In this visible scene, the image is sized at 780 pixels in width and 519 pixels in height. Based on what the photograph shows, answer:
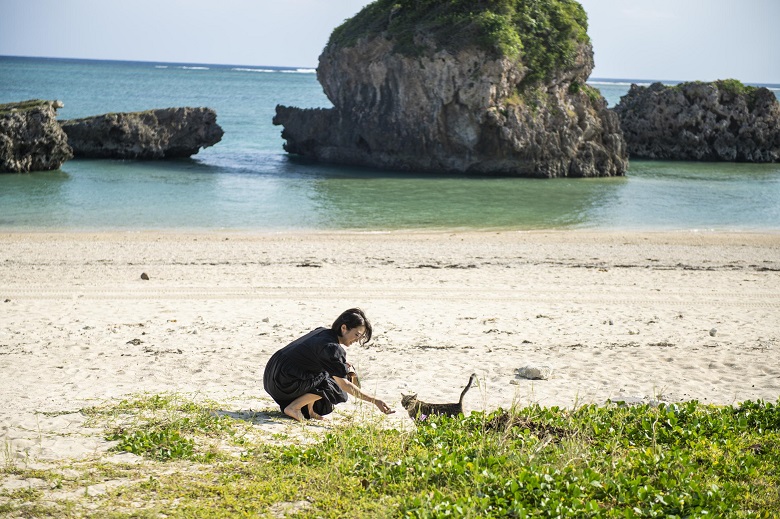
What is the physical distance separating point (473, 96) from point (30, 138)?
19.3m

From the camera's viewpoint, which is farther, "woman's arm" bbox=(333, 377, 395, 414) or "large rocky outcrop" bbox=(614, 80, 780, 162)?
"large rocky outcrop" bbox=(614, 80, 780, 162)

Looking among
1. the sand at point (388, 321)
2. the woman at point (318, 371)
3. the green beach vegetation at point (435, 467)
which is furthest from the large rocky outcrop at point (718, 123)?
the woman at point (318, 371)

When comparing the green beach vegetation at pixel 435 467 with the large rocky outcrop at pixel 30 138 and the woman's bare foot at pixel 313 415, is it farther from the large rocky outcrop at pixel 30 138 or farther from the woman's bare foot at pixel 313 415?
the large rocky outcrop at pixel 30 138

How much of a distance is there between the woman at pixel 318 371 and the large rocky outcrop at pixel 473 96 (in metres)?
28.9

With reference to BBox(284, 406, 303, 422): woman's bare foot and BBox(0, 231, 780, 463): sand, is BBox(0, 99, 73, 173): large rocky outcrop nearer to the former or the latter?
BBox(0, 231, 780, 463): sand

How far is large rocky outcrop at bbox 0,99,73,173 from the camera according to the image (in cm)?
3309

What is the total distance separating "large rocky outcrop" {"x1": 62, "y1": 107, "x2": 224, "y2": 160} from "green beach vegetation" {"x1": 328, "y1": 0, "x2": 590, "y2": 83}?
9.52 metres

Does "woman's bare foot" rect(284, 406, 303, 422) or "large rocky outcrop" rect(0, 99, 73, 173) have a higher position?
"large rocky outcrop" rect(0, 99, 73, 173)

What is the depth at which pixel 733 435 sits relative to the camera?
7.11 m

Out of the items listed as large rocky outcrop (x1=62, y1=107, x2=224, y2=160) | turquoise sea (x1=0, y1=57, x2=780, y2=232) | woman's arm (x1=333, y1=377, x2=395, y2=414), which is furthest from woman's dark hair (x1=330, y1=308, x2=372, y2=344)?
large rocky outcrop (x1=62, y1=107, x2=224, y2=160)

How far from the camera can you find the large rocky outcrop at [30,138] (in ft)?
109

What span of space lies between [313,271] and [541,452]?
10.5 m

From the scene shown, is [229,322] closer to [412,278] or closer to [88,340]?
[88,340]

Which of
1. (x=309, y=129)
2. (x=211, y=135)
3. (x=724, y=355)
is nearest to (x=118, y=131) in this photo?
(x=211, y=135)
